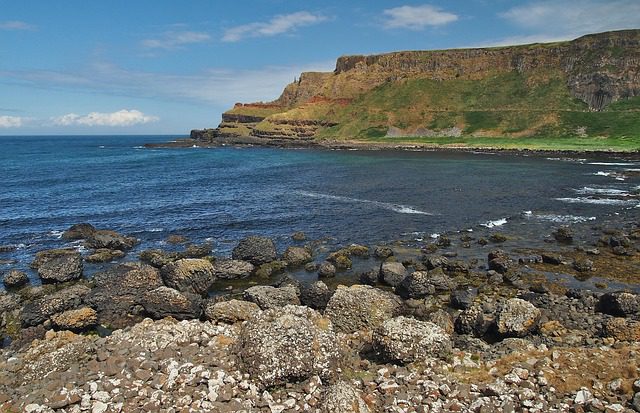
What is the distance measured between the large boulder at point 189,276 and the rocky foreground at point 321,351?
1.52 ft

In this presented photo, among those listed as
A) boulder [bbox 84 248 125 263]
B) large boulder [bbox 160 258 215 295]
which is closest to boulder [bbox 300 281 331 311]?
large boulder [bbox 160 258 215 295]

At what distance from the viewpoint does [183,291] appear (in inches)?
1015

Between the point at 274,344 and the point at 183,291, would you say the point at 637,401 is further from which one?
the point at 183,291

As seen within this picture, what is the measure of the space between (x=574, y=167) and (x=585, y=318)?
78.7 meters

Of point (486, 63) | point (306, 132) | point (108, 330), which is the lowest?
point (108, 330)

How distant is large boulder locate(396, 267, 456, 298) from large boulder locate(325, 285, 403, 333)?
4.60 meters

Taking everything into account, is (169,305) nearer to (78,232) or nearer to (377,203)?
(78,232)

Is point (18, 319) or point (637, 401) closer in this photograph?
point (637, 401)

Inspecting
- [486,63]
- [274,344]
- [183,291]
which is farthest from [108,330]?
[486,63]

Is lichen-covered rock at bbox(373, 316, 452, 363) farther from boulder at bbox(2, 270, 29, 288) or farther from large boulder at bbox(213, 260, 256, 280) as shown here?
boulder at bbox(2, 270, 29, 288)

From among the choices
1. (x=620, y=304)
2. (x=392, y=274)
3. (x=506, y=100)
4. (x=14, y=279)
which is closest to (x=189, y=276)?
(x=14, y=279)

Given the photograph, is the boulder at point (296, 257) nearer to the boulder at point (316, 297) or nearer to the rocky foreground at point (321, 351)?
the rocky foreground at point (321, 351)

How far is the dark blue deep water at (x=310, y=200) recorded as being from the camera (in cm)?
4116

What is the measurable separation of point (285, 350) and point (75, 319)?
14173 mm
